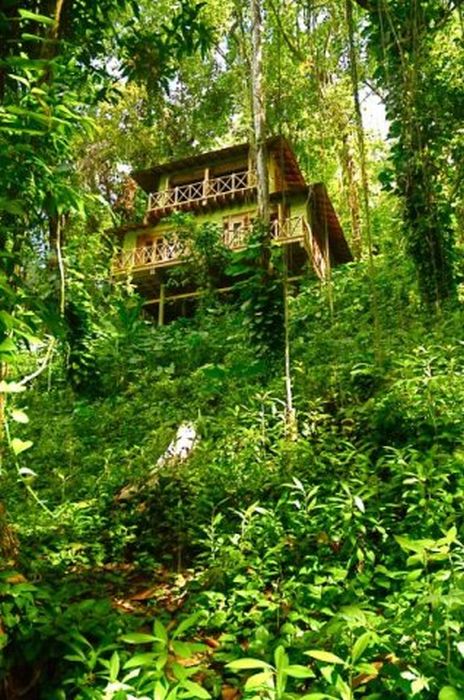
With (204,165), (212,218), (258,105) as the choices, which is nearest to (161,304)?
(212,218)

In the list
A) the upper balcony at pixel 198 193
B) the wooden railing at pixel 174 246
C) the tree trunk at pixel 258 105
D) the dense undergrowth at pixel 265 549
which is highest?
the upper balcony at pixel 198 193

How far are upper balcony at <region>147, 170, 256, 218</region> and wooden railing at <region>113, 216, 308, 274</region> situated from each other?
0.98 m

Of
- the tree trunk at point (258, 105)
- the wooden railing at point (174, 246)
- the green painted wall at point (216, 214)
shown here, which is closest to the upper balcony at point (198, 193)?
the green painted wall at point (216, 214)

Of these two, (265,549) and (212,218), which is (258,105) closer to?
(265,549)

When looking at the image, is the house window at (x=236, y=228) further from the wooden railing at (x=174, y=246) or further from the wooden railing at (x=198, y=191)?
the wooden railing at (x=198, y=191)

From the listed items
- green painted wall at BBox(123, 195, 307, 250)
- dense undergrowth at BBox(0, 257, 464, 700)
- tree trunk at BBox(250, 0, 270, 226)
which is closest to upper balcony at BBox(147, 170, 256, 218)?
green painted wall at BBox(123, 195, 307, 250)

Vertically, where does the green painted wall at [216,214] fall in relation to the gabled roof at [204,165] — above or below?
below

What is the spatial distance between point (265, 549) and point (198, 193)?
1532 cm

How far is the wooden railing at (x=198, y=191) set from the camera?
52.5 feet

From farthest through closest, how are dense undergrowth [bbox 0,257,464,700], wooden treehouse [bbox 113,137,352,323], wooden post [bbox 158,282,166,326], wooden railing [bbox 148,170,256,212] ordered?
wooden railing [bbox 148,170,256,212]
wooden post [bbox 158,282,166,326]
wooden treehouse [bbox 113,137,352,323]
dense undergrowth [bbox 0,257,464,700]

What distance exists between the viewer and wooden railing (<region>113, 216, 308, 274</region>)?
45.5ft

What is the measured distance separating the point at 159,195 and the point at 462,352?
13.8 meters

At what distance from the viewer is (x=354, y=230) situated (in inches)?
576

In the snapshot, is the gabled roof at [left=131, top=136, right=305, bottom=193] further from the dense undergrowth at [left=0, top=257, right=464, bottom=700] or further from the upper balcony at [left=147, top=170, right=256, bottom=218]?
the dense undergrowth at [left=0, top=257, right=464, bottom=700]
